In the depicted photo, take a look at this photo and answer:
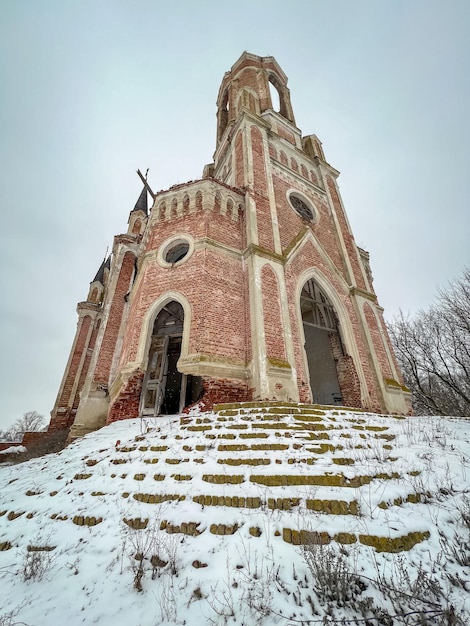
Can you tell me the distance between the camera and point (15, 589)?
1906mm

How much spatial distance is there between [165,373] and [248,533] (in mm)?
6032

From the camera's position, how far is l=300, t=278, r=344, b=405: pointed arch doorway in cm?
1048

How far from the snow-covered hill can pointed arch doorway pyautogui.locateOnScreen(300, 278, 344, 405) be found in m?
6.40

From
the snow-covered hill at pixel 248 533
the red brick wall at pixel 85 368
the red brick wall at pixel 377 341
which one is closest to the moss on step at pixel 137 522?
the snow-covered hill at pixel 248 533

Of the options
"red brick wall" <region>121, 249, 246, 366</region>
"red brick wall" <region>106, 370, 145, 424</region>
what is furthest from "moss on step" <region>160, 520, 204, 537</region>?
"red brick wall" <region>106, 370, 145, 424</region>

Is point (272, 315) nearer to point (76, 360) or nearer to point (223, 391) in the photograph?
point (223, 391)

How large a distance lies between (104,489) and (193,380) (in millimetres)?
5929

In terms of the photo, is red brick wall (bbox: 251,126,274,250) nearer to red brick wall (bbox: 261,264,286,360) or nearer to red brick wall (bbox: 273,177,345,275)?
red brick wall (bbox: 273,177,345,275)

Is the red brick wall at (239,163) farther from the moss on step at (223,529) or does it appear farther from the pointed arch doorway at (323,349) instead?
the moss on step at (223,529)

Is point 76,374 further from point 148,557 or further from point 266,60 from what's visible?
point 266,60

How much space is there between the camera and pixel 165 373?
25.9ft

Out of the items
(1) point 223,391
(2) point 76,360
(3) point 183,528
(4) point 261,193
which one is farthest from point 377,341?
(2) point 76,360

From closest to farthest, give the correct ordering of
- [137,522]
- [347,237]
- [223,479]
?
[137,522] → [223,479] → [347,237]

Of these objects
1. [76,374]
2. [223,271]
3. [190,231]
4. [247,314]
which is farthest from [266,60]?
[76,374]
